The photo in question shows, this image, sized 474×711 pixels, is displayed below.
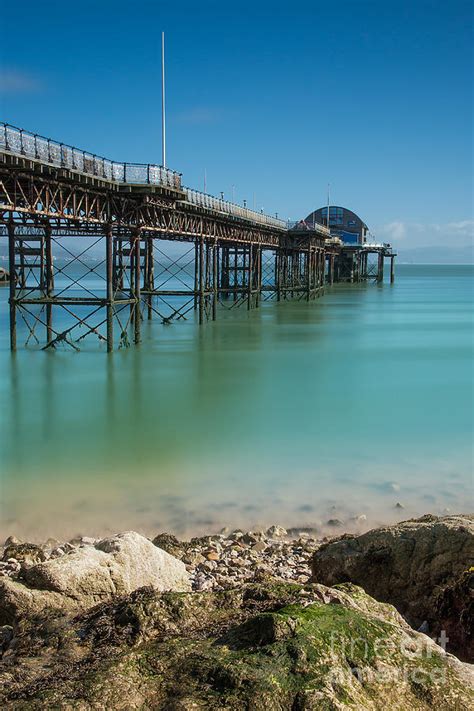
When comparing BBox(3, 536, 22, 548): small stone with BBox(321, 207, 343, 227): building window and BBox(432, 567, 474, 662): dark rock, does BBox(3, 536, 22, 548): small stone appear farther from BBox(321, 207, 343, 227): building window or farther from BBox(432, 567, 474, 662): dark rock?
BBox(321, 207, 343, 227): building window

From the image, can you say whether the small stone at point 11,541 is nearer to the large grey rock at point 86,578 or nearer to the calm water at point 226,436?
the calm water at point 226,436

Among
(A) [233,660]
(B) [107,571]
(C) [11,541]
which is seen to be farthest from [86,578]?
(C) [11,541]

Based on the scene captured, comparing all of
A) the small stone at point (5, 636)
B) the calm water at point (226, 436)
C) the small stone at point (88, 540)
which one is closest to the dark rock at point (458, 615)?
the small stone at point (5, 636)

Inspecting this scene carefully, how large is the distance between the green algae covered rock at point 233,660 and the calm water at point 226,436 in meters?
5.31

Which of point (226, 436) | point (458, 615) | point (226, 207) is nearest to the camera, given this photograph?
point (458, 615)

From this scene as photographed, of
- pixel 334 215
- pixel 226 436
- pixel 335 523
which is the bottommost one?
pixel 335 523

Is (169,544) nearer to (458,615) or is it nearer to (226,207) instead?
(458,615)

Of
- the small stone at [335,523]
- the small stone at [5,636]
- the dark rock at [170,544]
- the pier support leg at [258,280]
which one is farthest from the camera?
the pier support leg at [258,280]

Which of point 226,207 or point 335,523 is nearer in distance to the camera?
point 335,523

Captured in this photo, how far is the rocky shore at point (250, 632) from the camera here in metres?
3.43

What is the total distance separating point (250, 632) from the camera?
388 cm

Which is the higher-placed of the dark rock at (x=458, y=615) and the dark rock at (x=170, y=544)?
the dark rock at (x=458, y=615)

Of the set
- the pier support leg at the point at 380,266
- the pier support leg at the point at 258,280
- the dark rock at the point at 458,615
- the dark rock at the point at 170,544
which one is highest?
the pier support leg at the point at 380,266

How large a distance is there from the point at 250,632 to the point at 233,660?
1.02 ft
